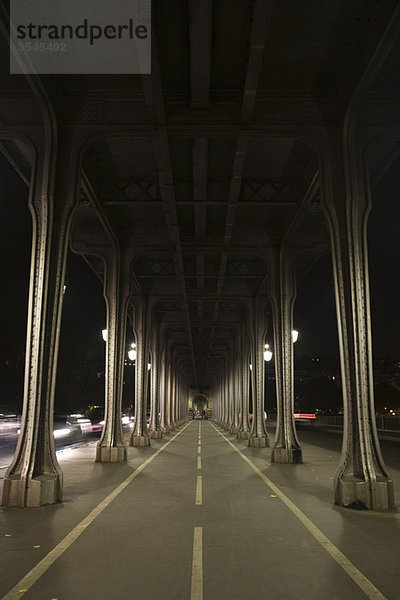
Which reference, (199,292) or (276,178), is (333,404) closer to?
(199,292)

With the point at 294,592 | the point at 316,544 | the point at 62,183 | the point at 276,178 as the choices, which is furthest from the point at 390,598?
the point at 276,178

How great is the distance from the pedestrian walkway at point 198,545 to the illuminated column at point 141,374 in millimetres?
15439

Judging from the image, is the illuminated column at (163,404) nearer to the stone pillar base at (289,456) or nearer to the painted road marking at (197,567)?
the stone pillar base at (289,456)

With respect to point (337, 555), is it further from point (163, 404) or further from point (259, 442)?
point (163, 404)

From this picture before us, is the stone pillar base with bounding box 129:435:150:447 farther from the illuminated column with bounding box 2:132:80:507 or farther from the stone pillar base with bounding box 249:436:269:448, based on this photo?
the illuminated column with bounding box 2:132:80:507

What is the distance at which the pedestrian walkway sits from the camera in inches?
230

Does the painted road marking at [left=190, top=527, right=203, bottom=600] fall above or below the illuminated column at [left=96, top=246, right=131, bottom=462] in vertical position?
below

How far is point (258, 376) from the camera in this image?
30.5 m

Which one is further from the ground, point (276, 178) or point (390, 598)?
point (276, 178)

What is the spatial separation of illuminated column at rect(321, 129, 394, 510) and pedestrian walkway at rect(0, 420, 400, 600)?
66 cm

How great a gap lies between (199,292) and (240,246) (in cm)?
1058

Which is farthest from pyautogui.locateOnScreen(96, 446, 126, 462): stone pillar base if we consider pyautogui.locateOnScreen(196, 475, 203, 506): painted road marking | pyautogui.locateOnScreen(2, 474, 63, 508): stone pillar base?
pyautogui.locateOnScreen(2, 474, 63, 508): stone pillar base

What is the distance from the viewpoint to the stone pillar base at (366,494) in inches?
411

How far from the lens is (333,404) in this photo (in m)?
136
